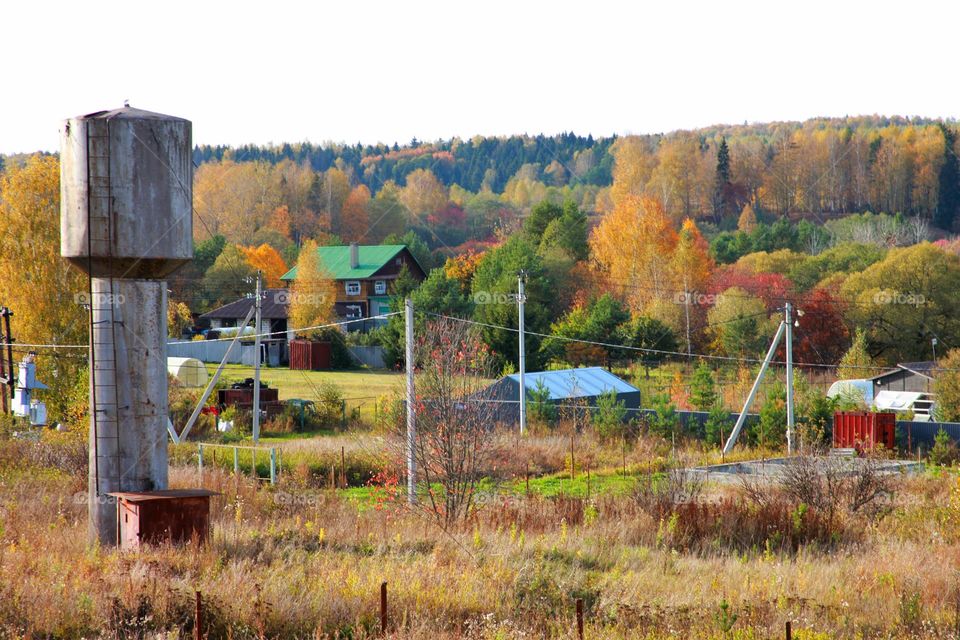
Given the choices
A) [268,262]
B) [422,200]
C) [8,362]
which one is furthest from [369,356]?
[422,200]

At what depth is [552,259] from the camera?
59.2 m

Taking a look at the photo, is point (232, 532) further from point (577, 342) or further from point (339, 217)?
point (339, 217)

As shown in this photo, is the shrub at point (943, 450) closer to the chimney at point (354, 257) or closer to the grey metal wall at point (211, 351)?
the grey metal wall at point (211, 351)

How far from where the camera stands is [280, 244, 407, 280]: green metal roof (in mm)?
66688

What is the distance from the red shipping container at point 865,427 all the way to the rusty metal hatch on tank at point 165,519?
65.1 feet

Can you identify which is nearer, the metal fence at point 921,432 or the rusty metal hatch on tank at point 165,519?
the rusty metal hatch on tank at point 165,519

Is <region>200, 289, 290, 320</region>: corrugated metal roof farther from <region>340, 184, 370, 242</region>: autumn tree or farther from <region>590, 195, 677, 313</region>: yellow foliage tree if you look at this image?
<region>340, 184, 370, 242</region>: autumn tree

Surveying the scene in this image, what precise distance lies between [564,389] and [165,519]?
77.3 ft

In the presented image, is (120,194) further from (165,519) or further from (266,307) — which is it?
(266,307)

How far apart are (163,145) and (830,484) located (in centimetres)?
1106

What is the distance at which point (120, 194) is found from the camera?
11172 millimetres

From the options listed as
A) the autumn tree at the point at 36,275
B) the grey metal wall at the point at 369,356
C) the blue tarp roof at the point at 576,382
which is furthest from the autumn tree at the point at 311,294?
the autumn tree at the point at 36,275

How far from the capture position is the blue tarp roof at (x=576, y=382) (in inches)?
1280

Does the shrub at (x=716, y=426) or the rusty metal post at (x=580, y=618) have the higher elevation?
the rusty metal post at (x=580, y=618)
